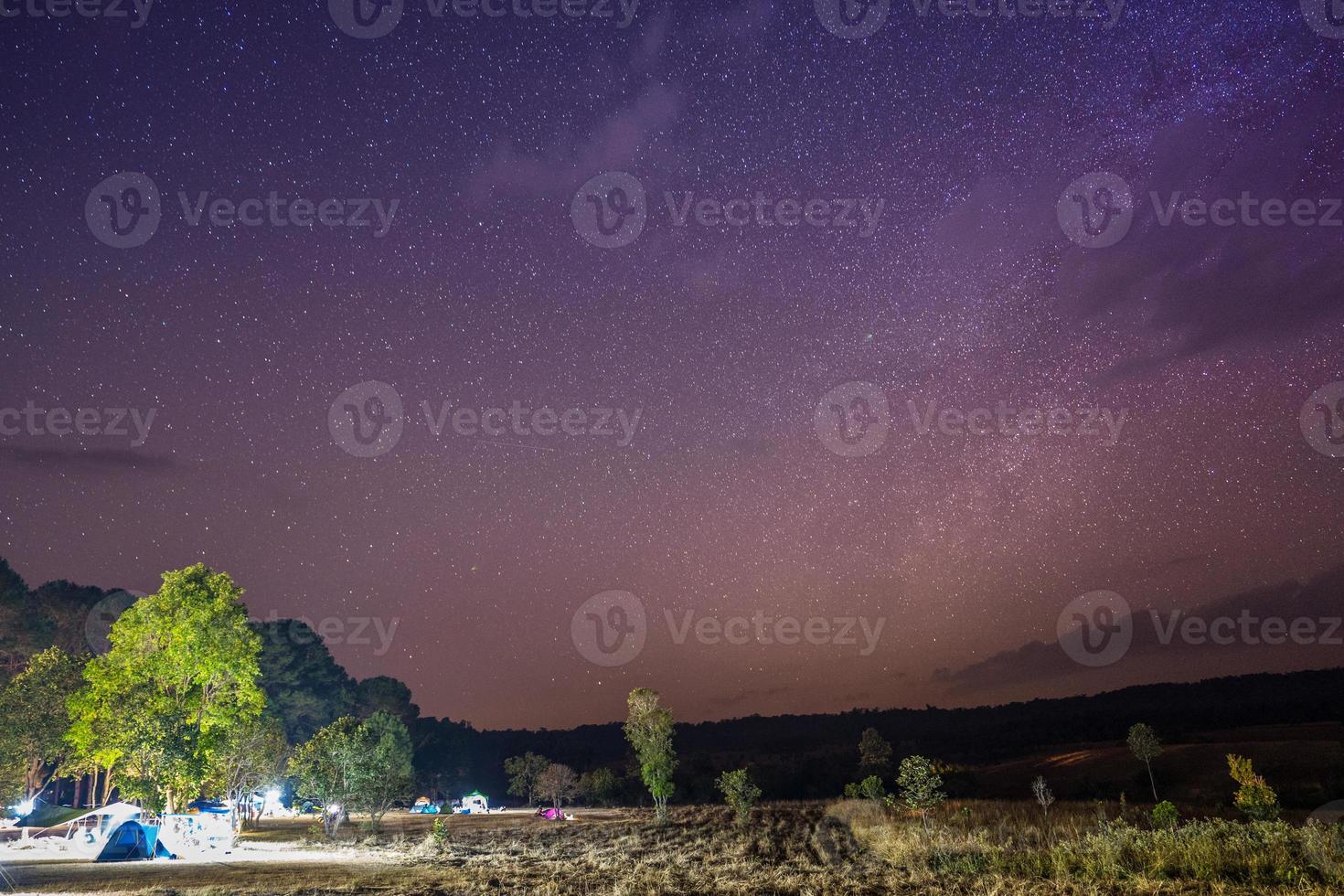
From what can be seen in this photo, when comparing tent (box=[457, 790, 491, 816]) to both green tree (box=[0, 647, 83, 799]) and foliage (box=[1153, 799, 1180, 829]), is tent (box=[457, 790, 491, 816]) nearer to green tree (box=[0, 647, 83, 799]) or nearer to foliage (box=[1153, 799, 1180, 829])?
green tree (box=[0, 647, 83, 799])

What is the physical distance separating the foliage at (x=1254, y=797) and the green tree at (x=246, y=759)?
44481 millimetres

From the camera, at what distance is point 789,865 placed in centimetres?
2591

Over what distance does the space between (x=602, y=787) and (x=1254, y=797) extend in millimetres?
72554

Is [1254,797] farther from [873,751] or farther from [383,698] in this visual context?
[383,698]

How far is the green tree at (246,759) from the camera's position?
41.9m

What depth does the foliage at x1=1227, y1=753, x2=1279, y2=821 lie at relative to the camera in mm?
27172

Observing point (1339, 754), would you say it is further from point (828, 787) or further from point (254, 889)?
point (254, 889)

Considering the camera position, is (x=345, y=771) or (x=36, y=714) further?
(x=36, y=714)

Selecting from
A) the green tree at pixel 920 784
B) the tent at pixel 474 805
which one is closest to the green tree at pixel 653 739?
the green tree at pixel 920 784

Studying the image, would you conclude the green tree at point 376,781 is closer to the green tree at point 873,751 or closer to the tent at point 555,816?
the tent at point 555,816

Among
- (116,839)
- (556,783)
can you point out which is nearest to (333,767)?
(116,839)

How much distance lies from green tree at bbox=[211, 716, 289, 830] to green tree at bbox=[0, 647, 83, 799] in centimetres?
1007

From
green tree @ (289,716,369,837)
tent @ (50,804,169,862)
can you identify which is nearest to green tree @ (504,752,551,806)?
green tree @ (289,716,369,837)

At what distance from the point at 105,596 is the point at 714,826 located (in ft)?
189
